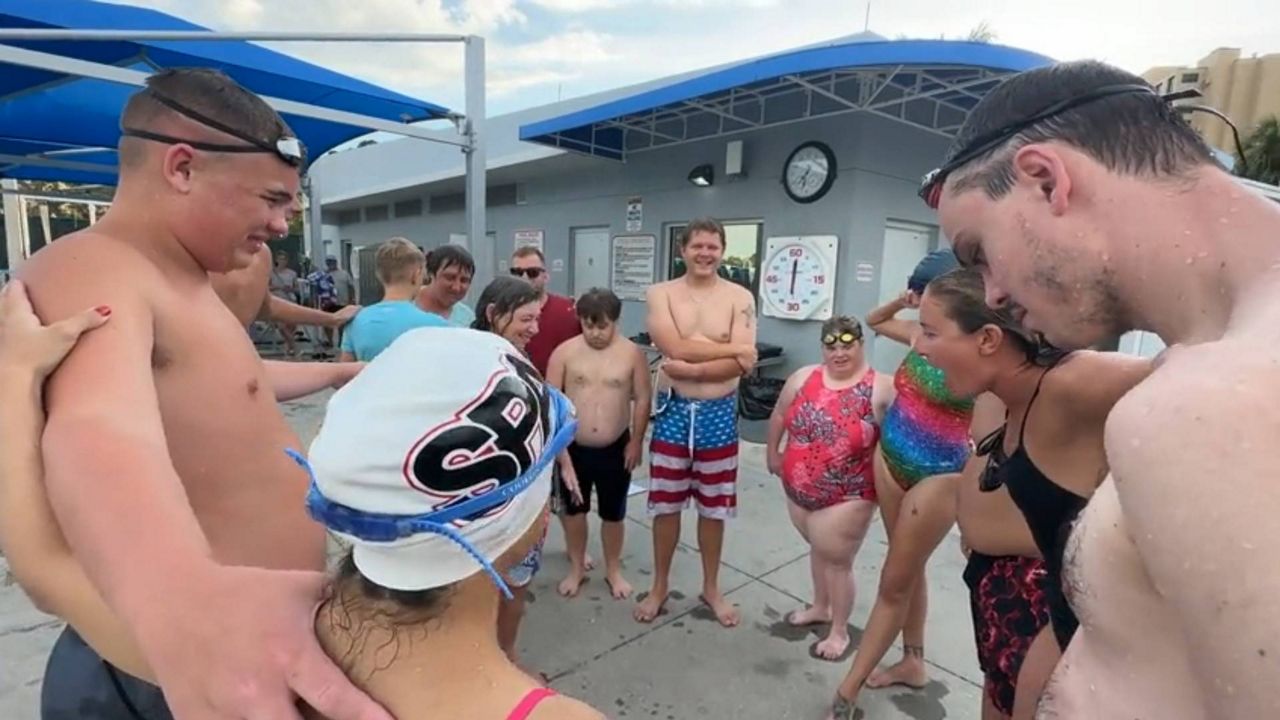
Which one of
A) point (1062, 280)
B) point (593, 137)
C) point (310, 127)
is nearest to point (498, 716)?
point (1062, 280)

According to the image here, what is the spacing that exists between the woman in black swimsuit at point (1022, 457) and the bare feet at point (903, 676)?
2.94 feet

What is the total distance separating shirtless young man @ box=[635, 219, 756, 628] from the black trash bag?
3.59 meters

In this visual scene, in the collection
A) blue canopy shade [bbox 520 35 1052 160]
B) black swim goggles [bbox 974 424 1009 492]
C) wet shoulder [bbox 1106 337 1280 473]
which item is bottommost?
black swim goggles [bbox 974 424 1009 492]

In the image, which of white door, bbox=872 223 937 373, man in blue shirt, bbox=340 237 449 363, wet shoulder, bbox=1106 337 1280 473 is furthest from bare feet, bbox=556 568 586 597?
white door, bbox=872 223 937 373

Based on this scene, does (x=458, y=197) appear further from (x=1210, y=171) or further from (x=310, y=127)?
(x=1210, y=171)

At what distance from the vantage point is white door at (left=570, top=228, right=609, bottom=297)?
913 cm

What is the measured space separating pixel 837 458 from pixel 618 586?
1472 millimetres

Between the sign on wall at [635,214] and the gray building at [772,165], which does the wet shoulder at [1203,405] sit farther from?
the sign on wall at [635,214]

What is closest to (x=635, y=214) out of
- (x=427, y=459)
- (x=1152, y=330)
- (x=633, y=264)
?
(x=633, y=264)

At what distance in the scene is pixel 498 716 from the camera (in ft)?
2.49

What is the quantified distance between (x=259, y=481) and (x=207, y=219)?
62 centimetres

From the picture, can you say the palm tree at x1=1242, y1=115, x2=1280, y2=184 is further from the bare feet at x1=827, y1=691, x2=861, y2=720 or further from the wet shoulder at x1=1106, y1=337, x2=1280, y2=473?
the wet shoulder at x1=1106, y1=337, x2=1280, y2=473

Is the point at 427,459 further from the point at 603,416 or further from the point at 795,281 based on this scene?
the point at 795,281

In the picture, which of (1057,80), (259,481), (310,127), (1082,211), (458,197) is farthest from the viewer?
(458,197)
